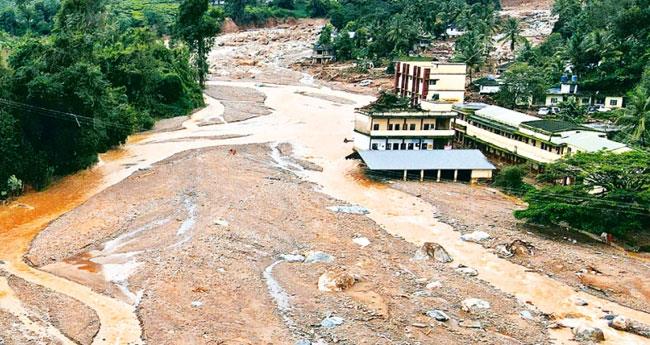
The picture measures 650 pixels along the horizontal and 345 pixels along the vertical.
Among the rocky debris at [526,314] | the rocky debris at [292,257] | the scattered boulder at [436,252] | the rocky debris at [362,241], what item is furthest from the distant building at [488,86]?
the rocky debris at [526,314]

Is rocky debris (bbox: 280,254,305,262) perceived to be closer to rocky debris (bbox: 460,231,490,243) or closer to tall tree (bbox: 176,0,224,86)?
rocky debris (bbox: 460,231,490,243)

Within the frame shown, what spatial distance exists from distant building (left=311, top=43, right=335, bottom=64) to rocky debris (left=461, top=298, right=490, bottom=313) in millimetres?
91026

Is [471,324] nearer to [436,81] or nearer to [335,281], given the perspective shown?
[335,281]

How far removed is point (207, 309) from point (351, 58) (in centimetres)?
9114

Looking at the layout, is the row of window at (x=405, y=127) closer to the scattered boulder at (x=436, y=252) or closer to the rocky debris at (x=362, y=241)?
the rocky debris at (x=362, y=241)

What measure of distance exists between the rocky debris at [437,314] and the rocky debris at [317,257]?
252 inches

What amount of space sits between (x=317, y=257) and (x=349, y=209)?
9.05 m

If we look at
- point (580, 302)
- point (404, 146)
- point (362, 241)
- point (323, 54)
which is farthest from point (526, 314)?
point (323, 54)

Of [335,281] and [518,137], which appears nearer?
[335,281]

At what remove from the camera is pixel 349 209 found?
134 feet

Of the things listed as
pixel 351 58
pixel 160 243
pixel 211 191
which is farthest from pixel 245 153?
pixel 351 58

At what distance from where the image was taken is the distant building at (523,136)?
46656mm

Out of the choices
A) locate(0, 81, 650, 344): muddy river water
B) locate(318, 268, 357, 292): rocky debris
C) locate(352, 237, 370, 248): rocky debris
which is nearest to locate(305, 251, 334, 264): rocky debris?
locate(318, 268, 357, 292): rocky debris

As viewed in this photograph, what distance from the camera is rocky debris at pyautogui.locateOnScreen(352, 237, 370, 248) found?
34531 millimetres
